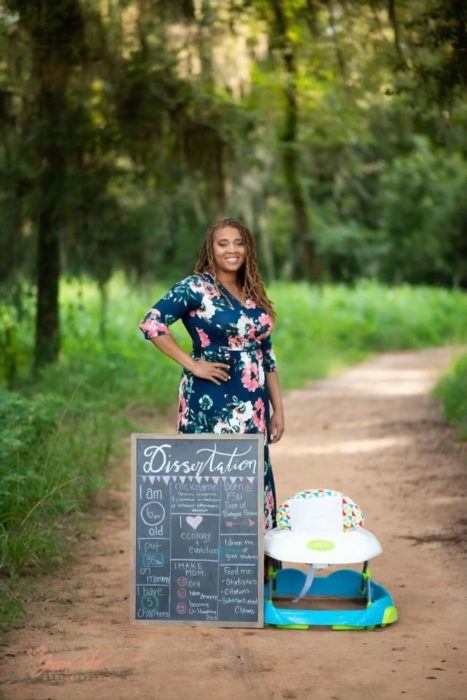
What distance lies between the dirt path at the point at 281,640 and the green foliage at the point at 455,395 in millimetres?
2238

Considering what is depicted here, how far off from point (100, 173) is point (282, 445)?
3.82 meters

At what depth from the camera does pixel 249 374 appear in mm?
5305

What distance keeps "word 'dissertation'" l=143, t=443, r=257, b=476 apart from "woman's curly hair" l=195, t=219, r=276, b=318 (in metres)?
0.80

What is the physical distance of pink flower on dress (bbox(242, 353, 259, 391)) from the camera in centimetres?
529

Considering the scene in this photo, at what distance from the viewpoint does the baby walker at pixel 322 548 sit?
492 cm

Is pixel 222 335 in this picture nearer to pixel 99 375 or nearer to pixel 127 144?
pixel 99 375

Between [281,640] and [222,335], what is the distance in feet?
4.86

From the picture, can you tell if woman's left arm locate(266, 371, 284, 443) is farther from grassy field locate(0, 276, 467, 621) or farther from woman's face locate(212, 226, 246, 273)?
grassy field locate(0, 276, 467, 621)

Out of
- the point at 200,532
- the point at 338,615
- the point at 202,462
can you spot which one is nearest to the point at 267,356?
the point at 202,462

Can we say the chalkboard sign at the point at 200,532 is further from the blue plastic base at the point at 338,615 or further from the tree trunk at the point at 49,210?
the tree trunk at the point at 49,210

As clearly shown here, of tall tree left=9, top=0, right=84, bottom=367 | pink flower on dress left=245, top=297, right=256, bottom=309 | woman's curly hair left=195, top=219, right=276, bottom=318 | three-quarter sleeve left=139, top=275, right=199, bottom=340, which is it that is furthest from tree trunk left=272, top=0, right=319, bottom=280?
three-quarter sleeve left=139, top=275, right=199, bottom=340

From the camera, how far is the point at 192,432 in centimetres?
536

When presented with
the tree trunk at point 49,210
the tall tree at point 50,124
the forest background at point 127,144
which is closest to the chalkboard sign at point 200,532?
the forest background at point 127,144

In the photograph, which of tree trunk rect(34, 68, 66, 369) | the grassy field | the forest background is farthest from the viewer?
tree trunk rect(34, 68, 66, 369)
